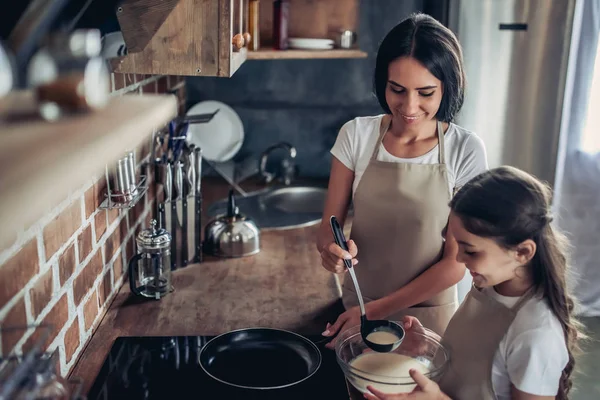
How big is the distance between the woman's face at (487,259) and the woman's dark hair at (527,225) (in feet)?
0.04

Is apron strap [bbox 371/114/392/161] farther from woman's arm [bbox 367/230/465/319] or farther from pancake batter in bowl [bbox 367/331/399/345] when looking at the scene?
pancake batter in bowl [bbox 367/331/399/345]

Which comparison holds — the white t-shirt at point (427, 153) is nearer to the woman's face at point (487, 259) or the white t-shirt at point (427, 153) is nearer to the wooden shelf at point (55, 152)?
the woman's face at point (487, 259)

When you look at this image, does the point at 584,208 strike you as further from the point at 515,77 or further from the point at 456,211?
the point at 456,211

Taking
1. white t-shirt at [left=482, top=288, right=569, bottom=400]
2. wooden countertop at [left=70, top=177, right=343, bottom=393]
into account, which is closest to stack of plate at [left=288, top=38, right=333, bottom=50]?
wooden countertop at [left=70, top=177, right=343, bottom=393]

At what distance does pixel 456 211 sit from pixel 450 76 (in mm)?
437

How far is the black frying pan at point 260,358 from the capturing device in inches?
56.5

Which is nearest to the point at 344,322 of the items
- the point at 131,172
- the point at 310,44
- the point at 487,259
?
the point at 487,259

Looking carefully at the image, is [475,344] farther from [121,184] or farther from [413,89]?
[121,184]

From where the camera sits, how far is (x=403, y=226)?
5.83 ft

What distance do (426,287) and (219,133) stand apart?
69.5 inches

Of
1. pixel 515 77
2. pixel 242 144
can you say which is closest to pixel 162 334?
pixel 242 144

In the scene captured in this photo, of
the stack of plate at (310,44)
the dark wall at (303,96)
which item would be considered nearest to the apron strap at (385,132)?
the stack of plate at (310,44)

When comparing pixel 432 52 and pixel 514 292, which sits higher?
pixel 432 52

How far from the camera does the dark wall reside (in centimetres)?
324
